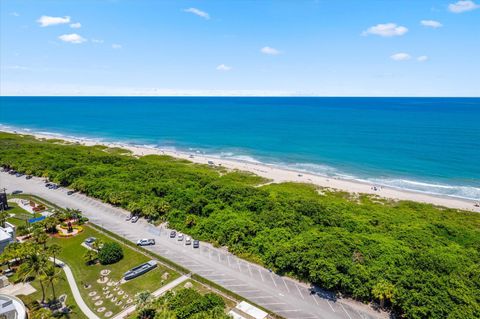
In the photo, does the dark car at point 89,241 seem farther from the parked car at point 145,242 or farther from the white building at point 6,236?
the white building at point 6,236

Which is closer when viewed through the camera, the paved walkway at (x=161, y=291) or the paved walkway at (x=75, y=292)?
the paved walkway at (x=161, y=291)

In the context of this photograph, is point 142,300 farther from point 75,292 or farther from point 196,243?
point 196,243

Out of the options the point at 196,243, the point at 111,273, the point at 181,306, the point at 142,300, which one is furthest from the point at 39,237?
the point at 181,306

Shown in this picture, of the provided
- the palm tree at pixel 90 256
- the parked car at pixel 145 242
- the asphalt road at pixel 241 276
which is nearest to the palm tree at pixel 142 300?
the asphalt road at pixel 241 276

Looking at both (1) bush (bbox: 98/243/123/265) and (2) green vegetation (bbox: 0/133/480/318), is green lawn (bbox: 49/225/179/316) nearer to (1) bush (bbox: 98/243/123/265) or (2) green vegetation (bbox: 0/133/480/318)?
(1) bush (bbox: 98/243/123/265)

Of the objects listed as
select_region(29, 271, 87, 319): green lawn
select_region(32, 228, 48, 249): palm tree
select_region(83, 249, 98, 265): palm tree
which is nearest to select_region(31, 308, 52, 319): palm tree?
select_region(29, 271, 87, 319): green lawn

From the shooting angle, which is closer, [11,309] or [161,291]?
[11,309]
